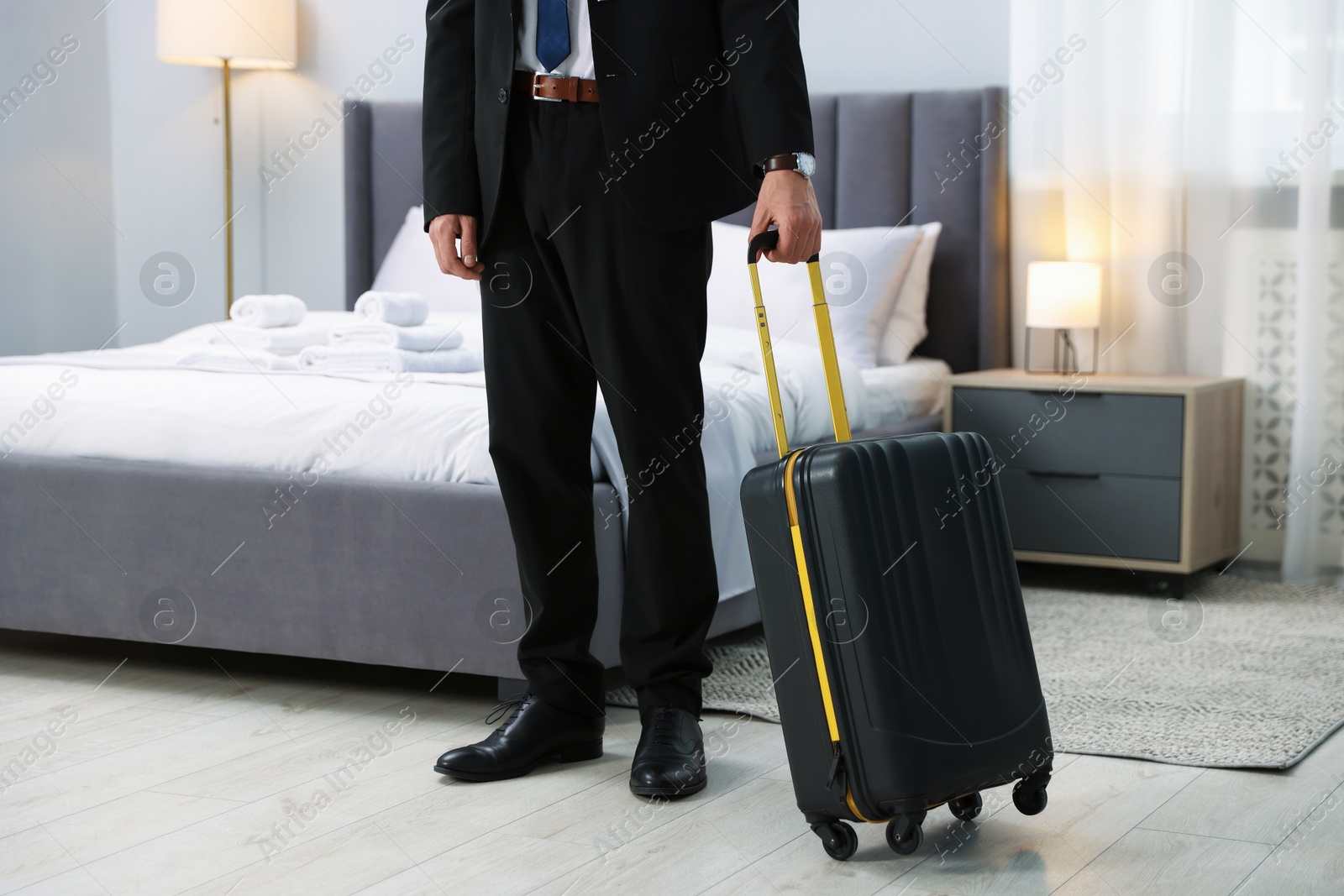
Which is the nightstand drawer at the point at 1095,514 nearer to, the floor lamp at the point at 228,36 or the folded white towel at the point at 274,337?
the folded white towel at the point at 274,337

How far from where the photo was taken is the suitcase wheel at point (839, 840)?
152cm

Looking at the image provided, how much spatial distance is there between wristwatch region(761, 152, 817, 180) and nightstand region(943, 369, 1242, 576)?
1685 millimetres

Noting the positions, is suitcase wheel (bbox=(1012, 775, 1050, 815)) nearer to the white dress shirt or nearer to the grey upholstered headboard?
the white dress shirt

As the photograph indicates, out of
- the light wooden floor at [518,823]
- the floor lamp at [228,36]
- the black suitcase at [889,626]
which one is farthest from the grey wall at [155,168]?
the black suitcase at [889,626]

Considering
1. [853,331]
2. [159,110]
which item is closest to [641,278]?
[853,331]

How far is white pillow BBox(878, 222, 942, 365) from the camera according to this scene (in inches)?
140

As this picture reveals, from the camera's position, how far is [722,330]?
3137mm

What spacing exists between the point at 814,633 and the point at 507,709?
30.4 inches

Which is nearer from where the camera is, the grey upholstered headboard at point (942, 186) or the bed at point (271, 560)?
the bed at point (271, 560)

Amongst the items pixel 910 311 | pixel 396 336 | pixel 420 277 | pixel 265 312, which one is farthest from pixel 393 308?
pixel 910 311

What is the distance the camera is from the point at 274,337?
285 centimetres

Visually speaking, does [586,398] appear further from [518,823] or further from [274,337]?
[274,337]

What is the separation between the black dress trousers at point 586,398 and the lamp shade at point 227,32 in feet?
8.76

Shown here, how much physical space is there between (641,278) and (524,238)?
0.20 m
